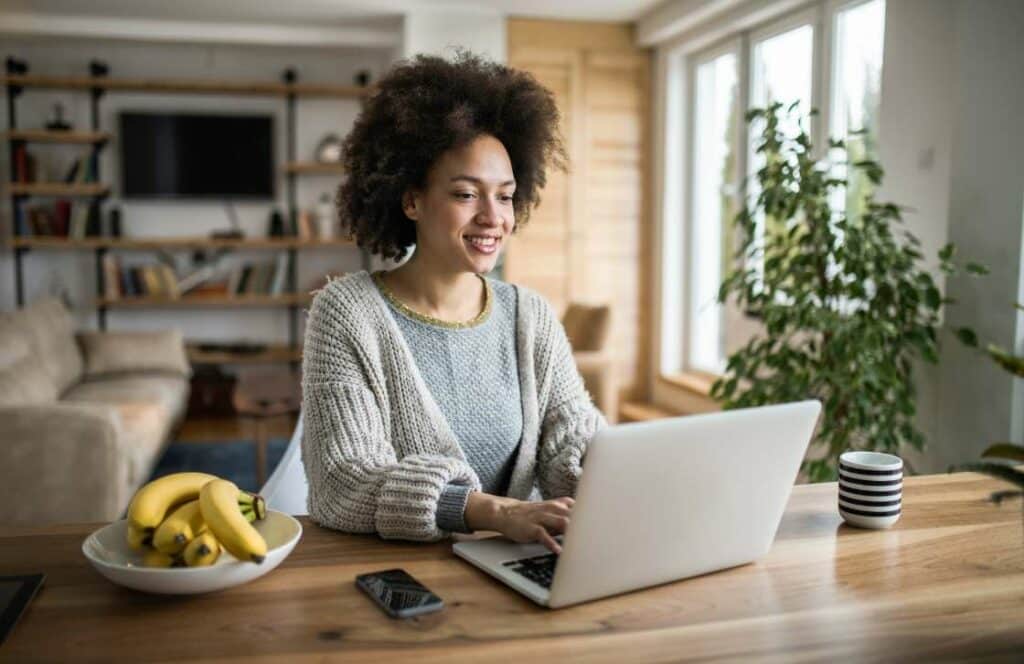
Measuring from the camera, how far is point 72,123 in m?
6.09

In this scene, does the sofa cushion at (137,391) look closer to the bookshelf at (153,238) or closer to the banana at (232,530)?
the bookshelf at (153,238)

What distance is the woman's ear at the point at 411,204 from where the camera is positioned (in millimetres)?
1613

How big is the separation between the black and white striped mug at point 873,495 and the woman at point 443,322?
1.36ft

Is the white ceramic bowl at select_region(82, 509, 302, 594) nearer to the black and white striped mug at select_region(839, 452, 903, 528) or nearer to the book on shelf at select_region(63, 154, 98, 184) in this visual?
the black and white striped mug at select_region(839, 452, 903, 528)

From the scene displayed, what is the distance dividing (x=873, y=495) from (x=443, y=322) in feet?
2.40

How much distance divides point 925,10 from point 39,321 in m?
4.16

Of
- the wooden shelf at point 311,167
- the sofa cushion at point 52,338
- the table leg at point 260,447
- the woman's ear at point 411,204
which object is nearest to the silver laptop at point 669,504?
the woman's ear at point 411,204

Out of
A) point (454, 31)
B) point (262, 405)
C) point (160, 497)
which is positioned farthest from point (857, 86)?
point (160, 497)

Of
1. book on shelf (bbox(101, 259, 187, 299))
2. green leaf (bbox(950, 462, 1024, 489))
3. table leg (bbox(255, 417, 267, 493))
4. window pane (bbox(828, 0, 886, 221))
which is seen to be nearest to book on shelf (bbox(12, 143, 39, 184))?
book on shelf (bbox(101, 259, 187, 299))

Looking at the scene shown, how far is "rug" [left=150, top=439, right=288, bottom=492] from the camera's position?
14.8 ft

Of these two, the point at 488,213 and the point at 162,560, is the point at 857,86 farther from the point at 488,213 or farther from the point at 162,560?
the point at 162,560

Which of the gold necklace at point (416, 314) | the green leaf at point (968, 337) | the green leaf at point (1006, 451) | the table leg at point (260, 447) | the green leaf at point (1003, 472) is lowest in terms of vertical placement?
the table leg at point (260, 447)

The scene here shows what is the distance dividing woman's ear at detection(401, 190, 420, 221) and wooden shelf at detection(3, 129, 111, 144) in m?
4.93

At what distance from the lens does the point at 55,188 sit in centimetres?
576
